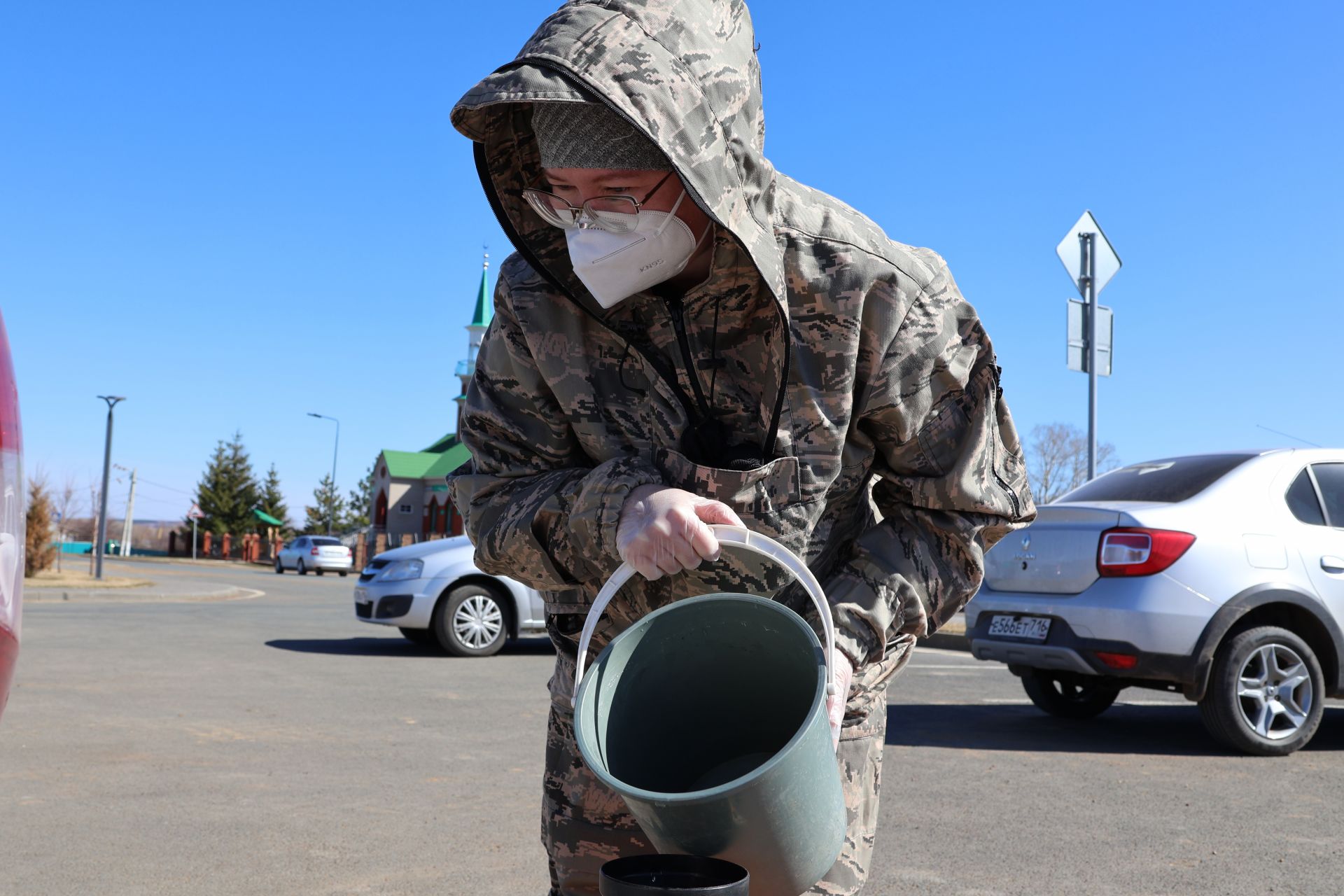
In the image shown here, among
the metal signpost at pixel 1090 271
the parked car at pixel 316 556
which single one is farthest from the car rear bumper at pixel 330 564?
the metal signpost at pixel 1090 271

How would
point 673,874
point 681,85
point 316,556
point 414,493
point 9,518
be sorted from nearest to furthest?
point 673,874
point 9,518
point 681,85
point 316,556
point 414,493

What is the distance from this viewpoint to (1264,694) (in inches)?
236

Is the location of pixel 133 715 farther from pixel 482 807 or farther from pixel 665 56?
pixel 665 56

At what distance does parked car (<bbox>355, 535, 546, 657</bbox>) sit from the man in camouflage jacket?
26.9 feet

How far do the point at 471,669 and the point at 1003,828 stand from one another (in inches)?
217

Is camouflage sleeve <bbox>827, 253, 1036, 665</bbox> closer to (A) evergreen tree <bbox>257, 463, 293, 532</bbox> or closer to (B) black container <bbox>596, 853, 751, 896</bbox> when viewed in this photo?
(B) black container <bbox>596, 853, 751, 896</bbox>

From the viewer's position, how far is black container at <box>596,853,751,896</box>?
1240mm

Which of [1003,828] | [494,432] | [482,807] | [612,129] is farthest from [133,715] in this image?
[612,129]

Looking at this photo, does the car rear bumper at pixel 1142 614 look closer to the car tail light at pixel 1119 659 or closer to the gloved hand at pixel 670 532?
the car tail light at pixel 1119 659

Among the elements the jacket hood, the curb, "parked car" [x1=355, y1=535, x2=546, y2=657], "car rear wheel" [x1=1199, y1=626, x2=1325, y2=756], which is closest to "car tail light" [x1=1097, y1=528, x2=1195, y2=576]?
"car rear wheel" [x1=1199, y1=626, x2=1325, y2=756]

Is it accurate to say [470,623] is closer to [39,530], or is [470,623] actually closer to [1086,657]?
[1086,657]

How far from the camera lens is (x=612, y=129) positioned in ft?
5.65

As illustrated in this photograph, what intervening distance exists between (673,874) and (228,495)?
69337 mm

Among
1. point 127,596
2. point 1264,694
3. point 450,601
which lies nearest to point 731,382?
point 1264,694
